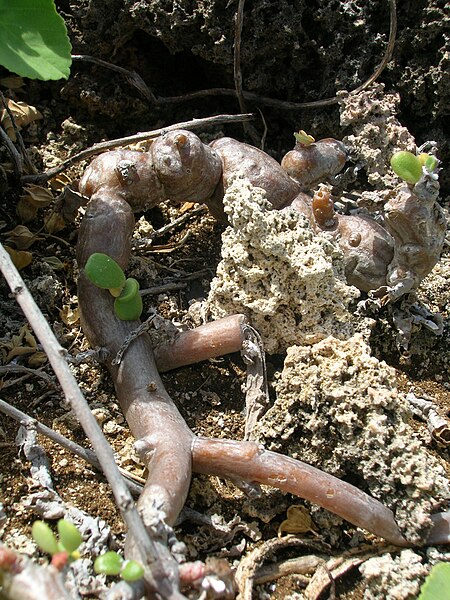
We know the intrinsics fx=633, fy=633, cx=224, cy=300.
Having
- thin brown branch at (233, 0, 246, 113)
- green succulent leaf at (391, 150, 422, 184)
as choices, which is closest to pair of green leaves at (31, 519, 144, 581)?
green succulent leaf at (391, 150, 422, 184)

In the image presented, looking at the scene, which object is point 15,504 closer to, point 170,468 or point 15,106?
point 170,468

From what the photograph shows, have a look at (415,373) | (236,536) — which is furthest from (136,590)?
(415,373)

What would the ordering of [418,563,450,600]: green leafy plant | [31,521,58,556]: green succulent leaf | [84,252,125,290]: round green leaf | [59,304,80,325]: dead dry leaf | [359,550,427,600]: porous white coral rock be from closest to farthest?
[31,521,58,556]: green succulent leaf → [418,563,450,600]: green leafy plant → [359,550,427,600]: porous white coral rock → [84,252,125,290]: round green leaf → [59,304,80,325]: dead dry leaf

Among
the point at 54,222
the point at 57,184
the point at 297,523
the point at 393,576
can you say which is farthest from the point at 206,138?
the point at 393,576

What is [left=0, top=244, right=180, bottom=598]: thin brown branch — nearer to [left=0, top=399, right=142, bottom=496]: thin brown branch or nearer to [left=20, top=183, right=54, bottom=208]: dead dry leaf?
[left=0, top=399, right=142, bottom=496]: thin brown branch

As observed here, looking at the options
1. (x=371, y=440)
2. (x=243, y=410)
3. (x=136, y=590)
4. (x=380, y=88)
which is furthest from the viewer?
(x=380, y=88)

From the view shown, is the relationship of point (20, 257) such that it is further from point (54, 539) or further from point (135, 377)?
point (54, 539)
